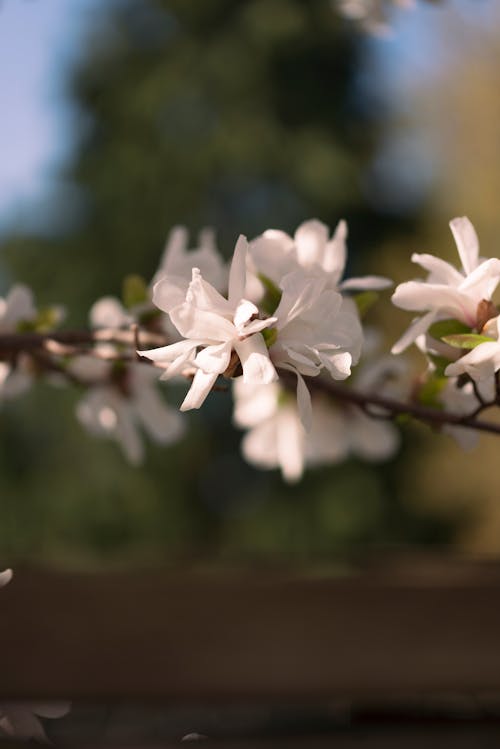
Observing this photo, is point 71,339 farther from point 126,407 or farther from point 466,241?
point 466,241

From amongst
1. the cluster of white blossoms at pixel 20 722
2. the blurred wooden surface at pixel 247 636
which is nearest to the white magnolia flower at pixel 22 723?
the cluster of white blossoms at pixel 20 722

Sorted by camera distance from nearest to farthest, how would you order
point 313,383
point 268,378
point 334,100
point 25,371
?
1. point 268,378
2. point 313,383
3. point 25,371
4. point 334,100

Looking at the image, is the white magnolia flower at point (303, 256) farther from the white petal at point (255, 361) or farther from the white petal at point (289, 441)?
the white petal at point (289, 441)

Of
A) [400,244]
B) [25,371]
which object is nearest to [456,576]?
[25,371]

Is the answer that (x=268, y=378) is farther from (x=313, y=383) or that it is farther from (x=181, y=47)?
(x=181, y=47)

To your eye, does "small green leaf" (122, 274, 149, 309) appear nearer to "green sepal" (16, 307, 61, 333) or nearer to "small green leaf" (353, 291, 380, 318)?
"green sepal" (16, 307, 61, 333)

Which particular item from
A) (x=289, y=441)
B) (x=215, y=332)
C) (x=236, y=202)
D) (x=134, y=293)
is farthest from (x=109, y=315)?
(x=236, y=202)
